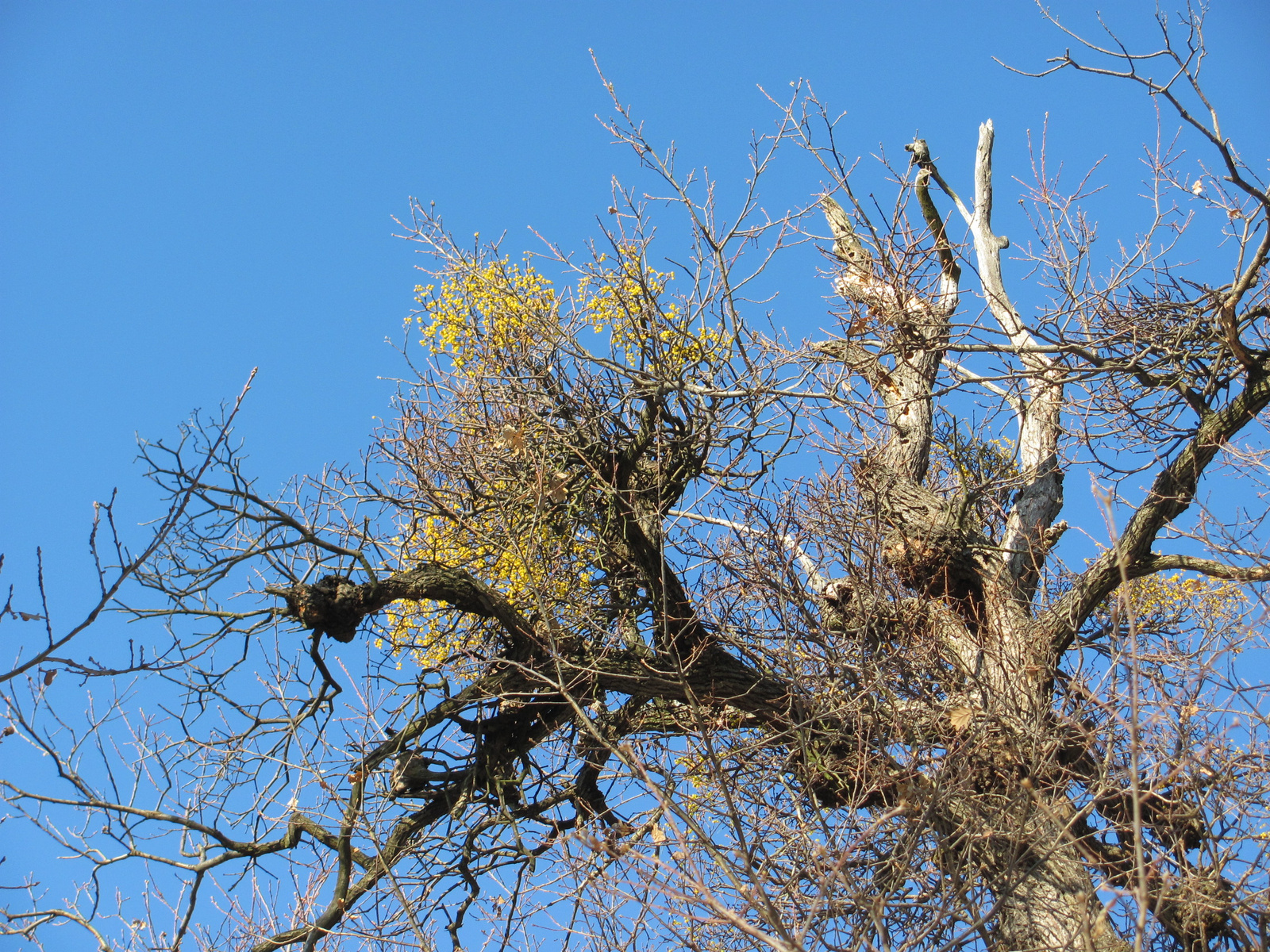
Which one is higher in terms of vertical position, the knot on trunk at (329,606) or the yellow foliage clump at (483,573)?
the yellow foliage clump at (483,573)

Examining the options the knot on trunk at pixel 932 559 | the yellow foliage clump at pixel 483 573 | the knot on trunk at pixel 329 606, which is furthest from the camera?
the knot on trunk at pixel 932 559

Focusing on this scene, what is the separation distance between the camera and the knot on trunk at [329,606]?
4.67 m

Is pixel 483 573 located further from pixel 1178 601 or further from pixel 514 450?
pixel 1178 601

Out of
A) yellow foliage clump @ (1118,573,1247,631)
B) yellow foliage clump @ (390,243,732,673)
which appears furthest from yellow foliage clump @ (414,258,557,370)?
yellow foliage clump @ (1118,573,1247,631)

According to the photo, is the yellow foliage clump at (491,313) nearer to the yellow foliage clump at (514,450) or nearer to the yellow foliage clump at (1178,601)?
the yellow foliage clump at (514,450)

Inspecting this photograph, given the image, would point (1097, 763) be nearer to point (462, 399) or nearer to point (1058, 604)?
point (1058, 604)

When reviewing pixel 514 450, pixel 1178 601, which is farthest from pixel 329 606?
pixel 1178 601

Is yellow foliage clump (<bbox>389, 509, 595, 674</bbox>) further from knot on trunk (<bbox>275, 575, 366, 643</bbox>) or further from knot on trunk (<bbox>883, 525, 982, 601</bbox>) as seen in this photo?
knot on trunk (<bbox>883, 525, 982, 601</bbox>)

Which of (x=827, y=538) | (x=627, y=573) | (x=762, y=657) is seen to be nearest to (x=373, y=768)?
(x=627, y=573)

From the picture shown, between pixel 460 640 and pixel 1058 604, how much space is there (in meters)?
3.75

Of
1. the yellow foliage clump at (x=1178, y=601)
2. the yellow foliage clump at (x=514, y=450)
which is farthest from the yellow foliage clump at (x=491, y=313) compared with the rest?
the yellow foliage clump at (x=1178, y=601)

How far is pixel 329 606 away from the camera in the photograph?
15.5ft

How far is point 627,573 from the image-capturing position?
6137mm

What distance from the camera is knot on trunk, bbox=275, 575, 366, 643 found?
15.3 ft
